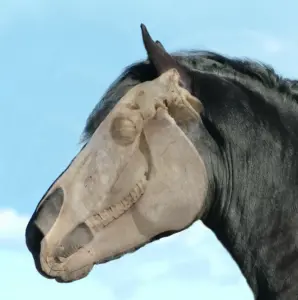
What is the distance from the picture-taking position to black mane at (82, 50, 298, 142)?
136 inches

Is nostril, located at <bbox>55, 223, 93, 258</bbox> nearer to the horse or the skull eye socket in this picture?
the horse

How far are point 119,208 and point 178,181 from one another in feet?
0.95

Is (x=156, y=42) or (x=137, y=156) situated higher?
(x=156, y=42)

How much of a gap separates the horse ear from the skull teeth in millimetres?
505

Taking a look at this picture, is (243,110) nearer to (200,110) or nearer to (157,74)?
(200,110)

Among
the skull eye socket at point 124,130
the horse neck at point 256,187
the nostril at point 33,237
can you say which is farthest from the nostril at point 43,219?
the horse neck at point 256,187

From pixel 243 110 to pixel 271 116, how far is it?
0.44ft

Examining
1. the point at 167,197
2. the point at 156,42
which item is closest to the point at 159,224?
the point at 167,197

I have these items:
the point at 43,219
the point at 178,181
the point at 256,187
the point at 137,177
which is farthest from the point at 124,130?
the point at 256,187

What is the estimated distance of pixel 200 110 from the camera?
338 centimetres

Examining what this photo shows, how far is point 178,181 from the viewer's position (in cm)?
328

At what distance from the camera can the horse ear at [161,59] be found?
130 inches

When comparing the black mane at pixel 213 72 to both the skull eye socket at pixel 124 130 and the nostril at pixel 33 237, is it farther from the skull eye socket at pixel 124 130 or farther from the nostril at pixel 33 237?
the nostril at pixel 33 237

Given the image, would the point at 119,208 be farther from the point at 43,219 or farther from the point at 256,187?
the point at 256,187
